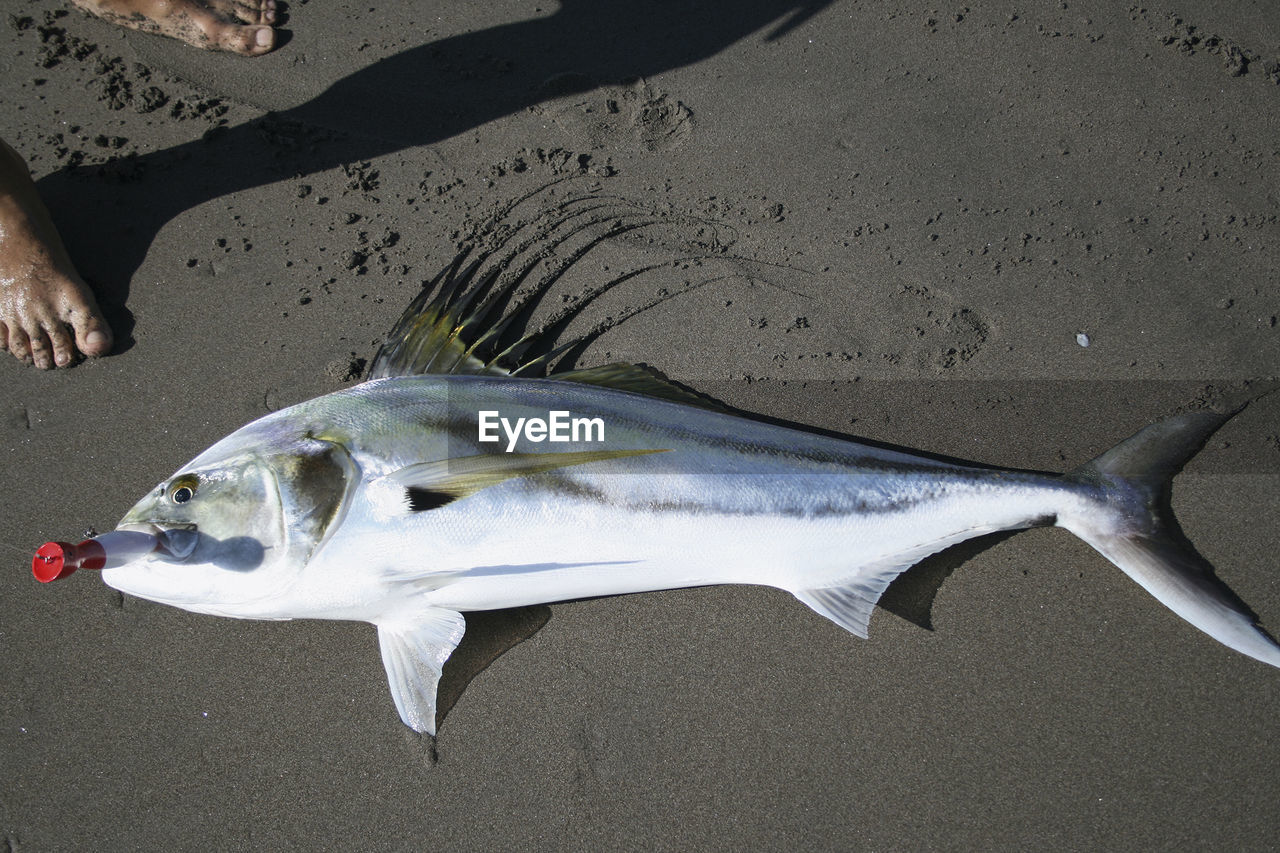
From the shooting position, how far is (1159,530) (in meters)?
2.00

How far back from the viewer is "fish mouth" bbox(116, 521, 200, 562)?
1.72 meters

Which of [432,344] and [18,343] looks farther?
[18,343]

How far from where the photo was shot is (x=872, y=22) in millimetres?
2688

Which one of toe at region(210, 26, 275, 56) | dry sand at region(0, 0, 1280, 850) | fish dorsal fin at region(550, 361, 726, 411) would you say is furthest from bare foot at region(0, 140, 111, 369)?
fish dorsal fin at region(550, 361, 726, 411)

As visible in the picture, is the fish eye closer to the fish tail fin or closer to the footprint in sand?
the footprint in sand

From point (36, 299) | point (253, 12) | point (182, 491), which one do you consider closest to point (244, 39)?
point (253, 12)

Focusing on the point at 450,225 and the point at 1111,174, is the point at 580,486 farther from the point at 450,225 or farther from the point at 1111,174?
the point at 1111,174

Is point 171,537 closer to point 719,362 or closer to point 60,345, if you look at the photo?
point 60,345

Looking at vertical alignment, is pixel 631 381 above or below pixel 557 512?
above

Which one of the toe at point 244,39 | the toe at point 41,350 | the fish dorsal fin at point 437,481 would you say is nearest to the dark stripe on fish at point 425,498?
the fish dorsal fin at point 437,481

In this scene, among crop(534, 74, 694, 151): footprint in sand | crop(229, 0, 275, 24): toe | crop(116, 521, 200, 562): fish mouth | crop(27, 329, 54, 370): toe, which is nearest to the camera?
crop(116, 521, 200, 562): fish mouth

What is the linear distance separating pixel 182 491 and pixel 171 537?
4.7 inches

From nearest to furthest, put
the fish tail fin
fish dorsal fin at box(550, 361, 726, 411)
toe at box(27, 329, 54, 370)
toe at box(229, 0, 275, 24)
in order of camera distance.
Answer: the fish tail fin → fish dorsal fin at box(550, 361, 726, 411) → toe at box(27, 329, 54, 370) → toe at box(229, 0, 275, 24)

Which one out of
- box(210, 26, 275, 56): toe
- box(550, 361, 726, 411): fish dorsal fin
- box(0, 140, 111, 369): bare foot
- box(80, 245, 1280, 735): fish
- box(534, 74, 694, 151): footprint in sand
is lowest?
box(80, 245, 1280, 735): fish
